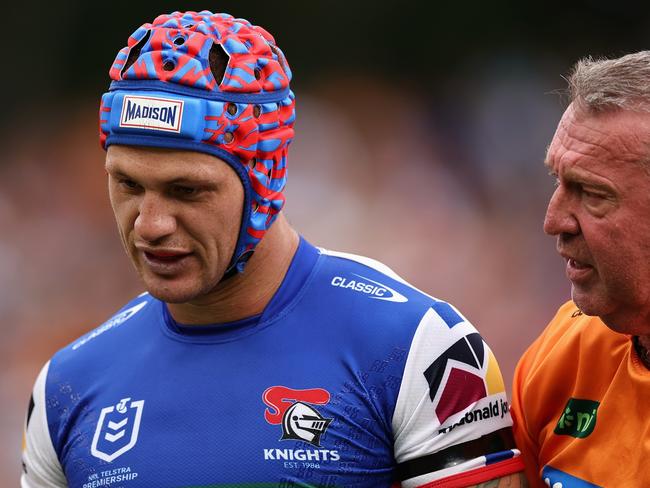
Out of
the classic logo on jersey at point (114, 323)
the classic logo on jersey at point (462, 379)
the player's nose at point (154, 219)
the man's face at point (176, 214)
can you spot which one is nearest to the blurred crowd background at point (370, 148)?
the classic logo on jersey at point (114, 323)

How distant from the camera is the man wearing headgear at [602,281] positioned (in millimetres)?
2652

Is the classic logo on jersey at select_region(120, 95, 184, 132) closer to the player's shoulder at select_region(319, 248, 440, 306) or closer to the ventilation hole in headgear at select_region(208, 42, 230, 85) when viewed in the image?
the ventilation hole in headgear at select_region(208, 42, 230, 85)

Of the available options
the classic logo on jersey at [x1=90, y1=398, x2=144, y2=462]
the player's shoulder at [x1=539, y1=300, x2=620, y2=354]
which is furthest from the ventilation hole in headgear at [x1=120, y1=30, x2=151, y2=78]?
the player's shoulder at [x1=539, y1=300, x2=620, y2=354]

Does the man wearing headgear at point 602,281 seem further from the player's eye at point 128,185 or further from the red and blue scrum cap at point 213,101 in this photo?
the player's eye at point 128,185

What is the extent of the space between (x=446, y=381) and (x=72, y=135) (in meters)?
5.82

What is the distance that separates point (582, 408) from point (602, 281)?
429 millimetres

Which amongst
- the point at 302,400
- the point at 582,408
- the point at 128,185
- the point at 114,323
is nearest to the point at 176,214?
the point at 128,185

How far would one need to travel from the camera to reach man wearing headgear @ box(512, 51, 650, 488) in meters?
2.65

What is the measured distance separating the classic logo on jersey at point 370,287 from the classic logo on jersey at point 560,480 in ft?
2.08

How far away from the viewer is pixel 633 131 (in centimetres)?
262

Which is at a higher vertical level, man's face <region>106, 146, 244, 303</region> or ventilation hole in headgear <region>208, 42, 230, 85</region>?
ventilation hole in headgear <region>208, 42, 230, 85</region>

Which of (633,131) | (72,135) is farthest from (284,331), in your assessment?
(72,135)

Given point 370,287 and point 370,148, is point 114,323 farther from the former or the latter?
point 370,148

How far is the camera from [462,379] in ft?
9.93
